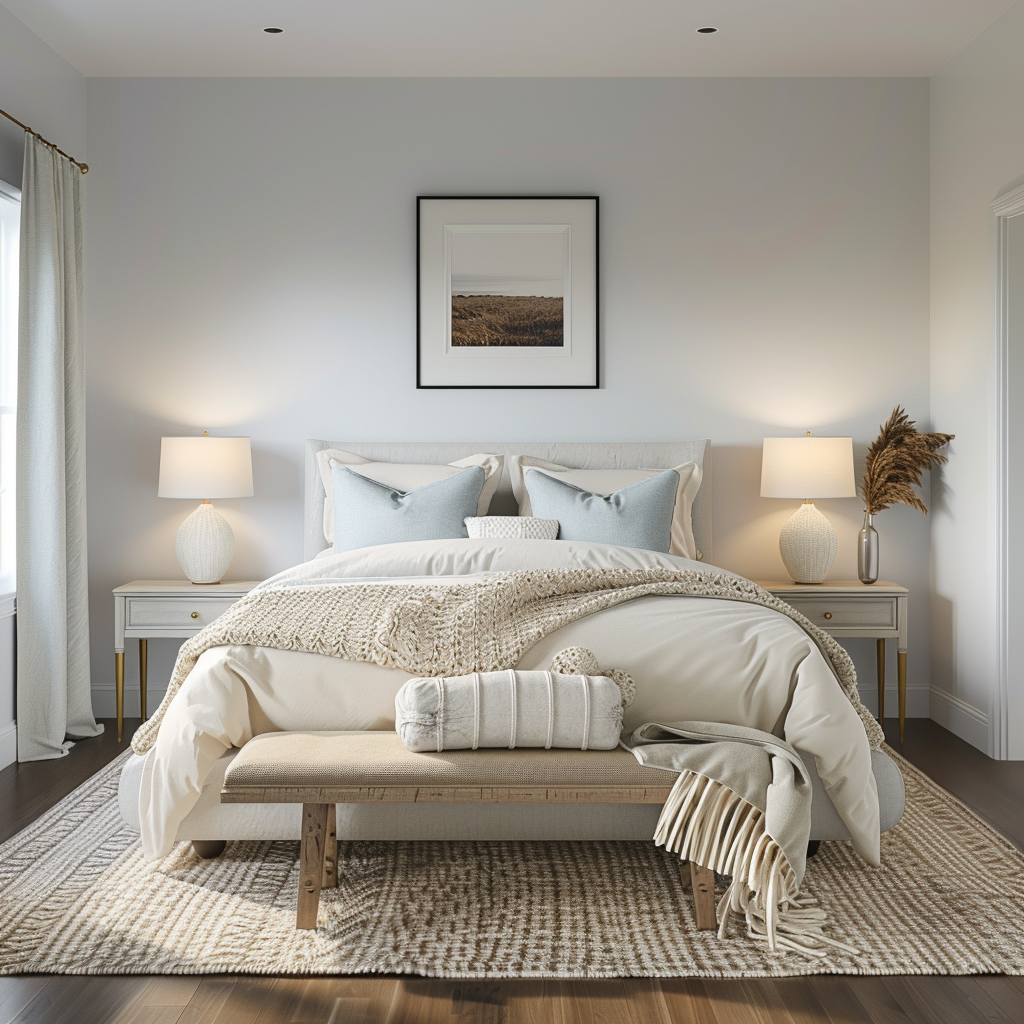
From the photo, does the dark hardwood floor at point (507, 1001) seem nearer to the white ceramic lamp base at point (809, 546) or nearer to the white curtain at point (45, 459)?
the white curtain at point (45, 459)

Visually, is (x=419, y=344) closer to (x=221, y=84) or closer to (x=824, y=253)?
(x=221, y=84)

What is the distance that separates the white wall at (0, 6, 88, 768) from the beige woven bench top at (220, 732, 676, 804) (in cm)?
194

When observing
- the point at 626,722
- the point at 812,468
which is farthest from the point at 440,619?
the point at 812,468

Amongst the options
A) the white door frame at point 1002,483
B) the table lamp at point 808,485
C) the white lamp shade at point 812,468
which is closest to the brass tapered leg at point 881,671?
the table lamp at point 808,485

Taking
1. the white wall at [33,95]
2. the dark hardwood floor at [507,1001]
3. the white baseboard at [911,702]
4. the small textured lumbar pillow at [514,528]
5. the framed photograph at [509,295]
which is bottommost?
the dark hardwood floor at [507,1001]

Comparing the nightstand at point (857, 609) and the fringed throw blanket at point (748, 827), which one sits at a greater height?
the nightstand at point (857, 609)

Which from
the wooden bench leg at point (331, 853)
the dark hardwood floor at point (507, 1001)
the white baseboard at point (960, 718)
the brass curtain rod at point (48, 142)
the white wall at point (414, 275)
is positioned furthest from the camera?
the white wall at point (414, 275)

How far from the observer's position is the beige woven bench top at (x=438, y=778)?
7.04ft

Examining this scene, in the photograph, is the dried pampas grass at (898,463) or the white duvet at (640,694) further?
the dried pampas grass at (898,463)

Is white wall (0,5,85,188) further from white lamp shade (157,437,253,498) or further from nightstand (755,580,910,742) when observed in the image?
nightstand (755,580,910,742)

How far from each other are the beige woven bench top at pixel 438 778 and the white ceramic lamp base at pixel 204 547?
2.13 metres

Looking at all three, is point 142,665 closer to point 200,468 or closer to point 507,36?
point 200,468

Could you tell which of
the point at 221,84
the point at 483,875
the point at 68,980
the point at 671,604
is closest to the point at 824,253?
the point at 671,604

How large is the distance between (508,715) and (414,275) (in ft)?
9.07
